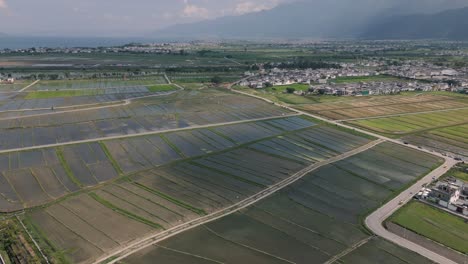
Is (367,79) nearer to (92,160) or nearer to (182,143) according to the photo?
(182,143)

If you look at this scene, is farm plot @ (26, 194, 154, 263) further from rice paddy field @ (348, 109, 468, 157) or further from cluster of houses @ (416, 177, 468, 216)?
rice paddy field @ (348, 109, 468, 157)

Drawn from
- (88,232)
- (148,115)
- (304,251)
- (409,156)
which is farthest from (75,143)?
(409,156)

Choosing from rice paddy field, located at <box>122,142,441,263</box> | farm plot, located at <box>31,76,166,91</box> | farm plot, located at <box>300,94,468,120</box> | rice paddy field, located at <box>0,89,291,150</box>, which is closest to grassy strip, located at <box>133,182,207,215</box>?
rice paddy field, located at <box>122,142,441,263</box>

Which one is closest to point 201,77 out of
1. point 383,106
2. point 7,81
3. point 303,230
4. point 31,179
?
point 7,81

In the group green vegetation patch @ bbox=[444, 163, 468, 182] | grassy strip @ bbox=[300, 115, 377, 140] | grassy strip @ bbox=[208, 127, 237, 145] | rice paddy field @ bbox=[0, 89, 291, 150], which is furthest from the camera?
grassy strip @ bbox=[300, 115, 377, 140]

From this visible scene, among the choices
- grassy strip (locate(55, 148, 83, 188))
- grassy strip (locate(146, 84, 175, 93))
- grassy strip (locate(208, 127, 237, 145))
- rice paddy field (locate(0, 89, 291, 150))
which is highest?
grassy strip (locate(146, 84, 175, 93))

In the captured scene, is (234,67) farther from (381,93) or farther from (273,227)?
(273,227)

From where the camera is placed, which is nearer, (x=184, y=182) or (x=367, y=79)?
(x=184, y=182)
